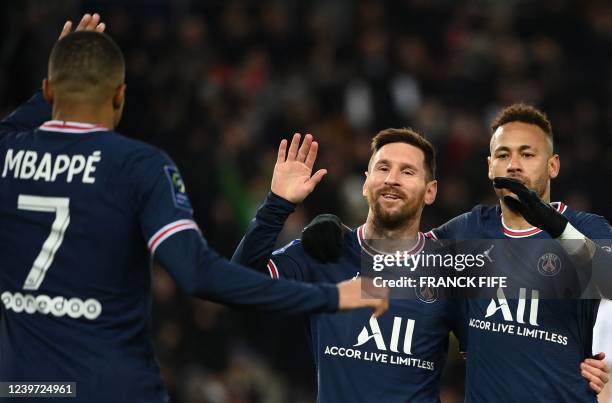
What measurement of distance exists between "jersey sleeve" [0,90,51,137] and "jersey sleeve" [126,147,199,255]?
2.53 feet

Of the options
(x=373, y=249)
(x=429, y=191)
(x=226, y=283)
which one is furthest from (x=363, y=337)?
(x=226, y=283)

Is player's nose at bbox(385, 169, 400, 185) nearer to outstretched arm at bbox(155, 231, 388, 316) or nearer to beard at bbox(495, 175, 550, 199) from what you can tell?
beard at bbox(495, 175, 550, 199)

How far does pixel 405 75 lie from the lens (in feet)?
39.6

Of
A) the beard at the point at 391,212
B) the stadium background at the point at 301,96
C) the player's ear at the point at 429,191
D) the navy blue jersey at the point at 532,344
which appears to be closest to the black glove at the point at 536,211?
the navy blue jersey at the point at 532,344

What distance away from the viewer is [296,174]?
5.12 meters

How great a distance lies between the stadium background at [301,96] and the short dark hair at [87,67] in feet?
19.8

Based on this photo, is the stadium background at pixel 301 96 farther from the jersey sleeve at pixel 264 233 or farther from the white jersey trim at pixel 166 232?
the white jersey trim at pixel 166 232

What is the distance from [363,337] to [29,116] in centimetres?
197

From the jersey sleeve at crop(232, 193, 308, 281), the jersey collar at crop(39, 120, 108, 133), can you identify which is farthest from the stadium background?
the jersey collar at crop(39, 120, 108, 133)

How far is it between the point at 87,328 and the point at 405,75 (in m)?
8.67

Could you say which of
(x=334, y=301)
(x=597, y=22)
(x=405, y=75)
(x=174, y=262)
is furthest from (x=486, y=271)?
(x=597, y=22)

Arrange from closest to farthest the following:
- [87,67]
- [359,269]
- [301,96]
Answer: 1. [87,67]
2. [359,269]
3. [301,96]

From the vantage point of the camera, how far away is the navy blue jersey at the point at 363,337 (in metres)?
5.14

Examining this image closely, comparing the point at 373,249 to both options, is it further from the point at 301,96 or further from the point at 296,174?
the point at 301,96
